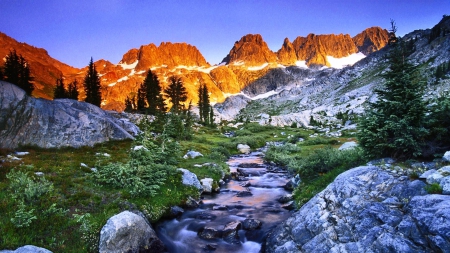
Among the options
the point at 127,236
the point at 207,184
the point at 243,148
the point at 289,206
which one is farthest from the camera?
the point at 243,148

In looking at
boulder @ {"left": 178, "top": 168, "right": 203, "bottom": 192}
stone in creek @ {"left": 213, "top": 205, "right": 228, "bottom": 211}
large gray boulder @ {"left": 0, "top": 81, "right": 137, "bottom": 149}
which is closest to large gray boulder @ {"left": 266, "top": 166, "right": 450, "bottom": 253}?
stone in creek @ {"left": 213, "top": 205, "right": 228, "bottom": 211}

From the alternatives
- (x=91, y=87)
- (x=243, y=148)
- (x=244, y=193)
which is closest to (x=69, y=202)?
(x=244, y=193)

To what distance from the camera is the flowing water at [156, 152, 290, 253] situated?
45.0 ft

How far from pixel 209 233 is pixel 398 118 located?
11817 millimetres

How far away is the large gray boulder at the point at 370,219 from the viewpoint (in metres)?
7.22

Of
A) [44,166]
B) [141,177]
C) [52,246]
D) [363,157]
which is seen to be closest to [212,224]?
[141,177]

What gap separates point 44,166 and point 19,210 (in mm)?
7967

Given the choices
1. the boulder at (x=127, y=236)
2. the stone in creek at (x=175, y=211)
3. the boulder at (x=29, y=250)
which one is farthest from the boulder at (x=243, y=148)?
the boulder at (x=29, y=250)

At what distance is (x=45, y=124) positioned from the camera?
910 inches

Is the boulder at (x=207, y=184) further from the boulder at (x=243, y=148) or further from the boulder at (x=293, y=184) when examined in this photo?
the boulder at (x=243, y=148)

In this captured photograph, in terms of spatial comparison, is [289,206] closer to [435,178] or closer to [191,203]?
[191,203]

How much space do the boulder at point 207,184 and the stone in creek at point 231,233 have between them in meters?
6.34

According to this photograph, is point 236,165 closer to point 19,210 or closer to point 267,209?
point 267,209

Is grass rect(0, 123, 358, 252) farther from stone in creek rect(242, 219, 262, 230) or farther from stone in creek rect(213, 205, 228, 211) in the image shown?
stone in creek rect(242, 219, 262, 230)
